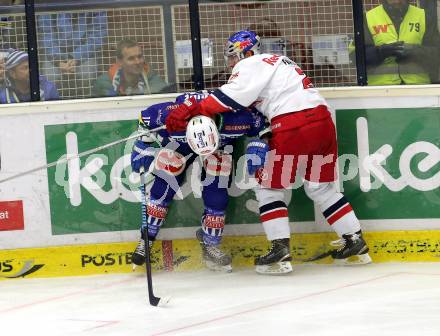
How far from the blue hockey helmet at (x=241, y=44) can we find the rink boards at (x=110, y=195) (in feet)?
1.62

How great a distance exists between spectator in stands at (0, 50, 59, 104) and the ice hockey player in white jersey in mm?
919

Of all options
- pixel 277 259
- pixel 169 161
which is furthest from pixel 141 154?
pixel 277 259

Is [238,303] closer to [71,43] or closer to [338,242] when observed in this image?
[338,242]

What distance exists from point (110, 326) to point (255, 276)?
1.42 metres

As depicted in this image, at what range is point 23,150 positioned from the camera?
22.8ft

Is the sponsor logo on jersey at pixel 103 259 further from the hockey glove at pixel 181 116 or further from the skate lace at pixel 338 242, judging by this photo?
the skate lace at pixel 338 242

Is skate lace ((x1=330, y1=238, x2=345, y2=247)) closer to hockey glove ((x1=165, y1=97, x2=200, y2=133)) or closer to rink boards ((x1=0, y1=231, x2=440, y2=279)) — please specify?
rink boards ((x1=0, y1=231, x2=440, y2=279))

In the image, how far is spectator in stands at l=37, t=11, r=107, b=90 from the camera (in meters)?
6.95

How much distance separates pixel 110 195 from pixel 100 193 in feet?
0.20

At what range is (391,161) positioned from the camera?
6.87 metres

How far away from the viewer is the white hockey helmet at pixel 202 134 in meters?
6.41

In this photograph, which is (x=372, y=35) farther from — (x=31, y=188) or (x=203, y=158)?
(x=31, y=188)

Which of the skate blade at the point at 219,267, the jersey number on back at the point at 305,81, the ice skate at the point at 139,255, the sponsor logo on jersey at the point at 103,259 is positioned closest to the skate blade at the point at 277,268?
the skate blade at the point at 219,267

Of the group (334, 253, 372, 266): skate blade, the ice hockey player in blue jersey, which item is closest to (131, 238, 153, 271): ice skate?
the ice hockey player in blue jersey
